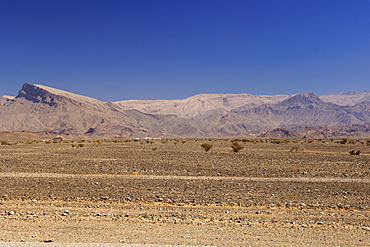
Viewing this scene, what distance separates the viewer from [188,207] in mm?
14062

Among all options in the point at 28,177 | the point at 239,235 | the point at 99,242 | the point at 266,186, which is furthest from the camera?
the point at 28,177

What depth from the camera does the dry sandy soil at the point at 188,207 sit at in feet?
32.6

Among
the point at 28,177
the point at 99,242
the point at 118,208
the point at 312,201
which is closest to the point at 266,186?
the point at 312,201

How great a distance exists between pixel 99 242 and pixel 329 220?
23.9 ft

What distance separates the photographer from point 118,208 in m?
→ 13.9

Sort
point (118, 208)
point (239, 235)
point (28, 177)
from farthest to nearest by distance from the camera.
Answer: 1. point (28, 177)
2. point (118, 208)
3. point (239, 235)

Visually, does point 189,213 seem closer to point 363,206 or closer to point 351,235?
point 351,235

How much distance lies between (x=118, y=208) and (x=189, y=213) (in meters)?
2.75

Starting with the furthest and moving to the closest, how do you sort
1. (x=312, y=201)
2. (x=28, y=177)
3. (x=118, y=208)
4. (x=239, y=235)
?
1. (x=28, y=177)
2. (x=312, y=201)
3. (x=118, y=208)
4. (x=239, y=235)

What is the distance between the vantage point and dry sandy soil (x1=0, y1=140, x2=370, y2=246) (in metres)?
9.94

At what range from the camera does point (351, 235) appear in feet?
33.8

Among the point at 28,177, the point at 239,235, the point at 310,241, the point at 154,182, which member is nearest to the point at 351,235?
the point at 310,241

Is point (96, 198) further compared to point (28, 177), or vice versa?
point (28, 177)

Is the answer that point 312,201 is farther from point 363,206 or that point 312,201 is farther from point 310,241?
point 310,241
